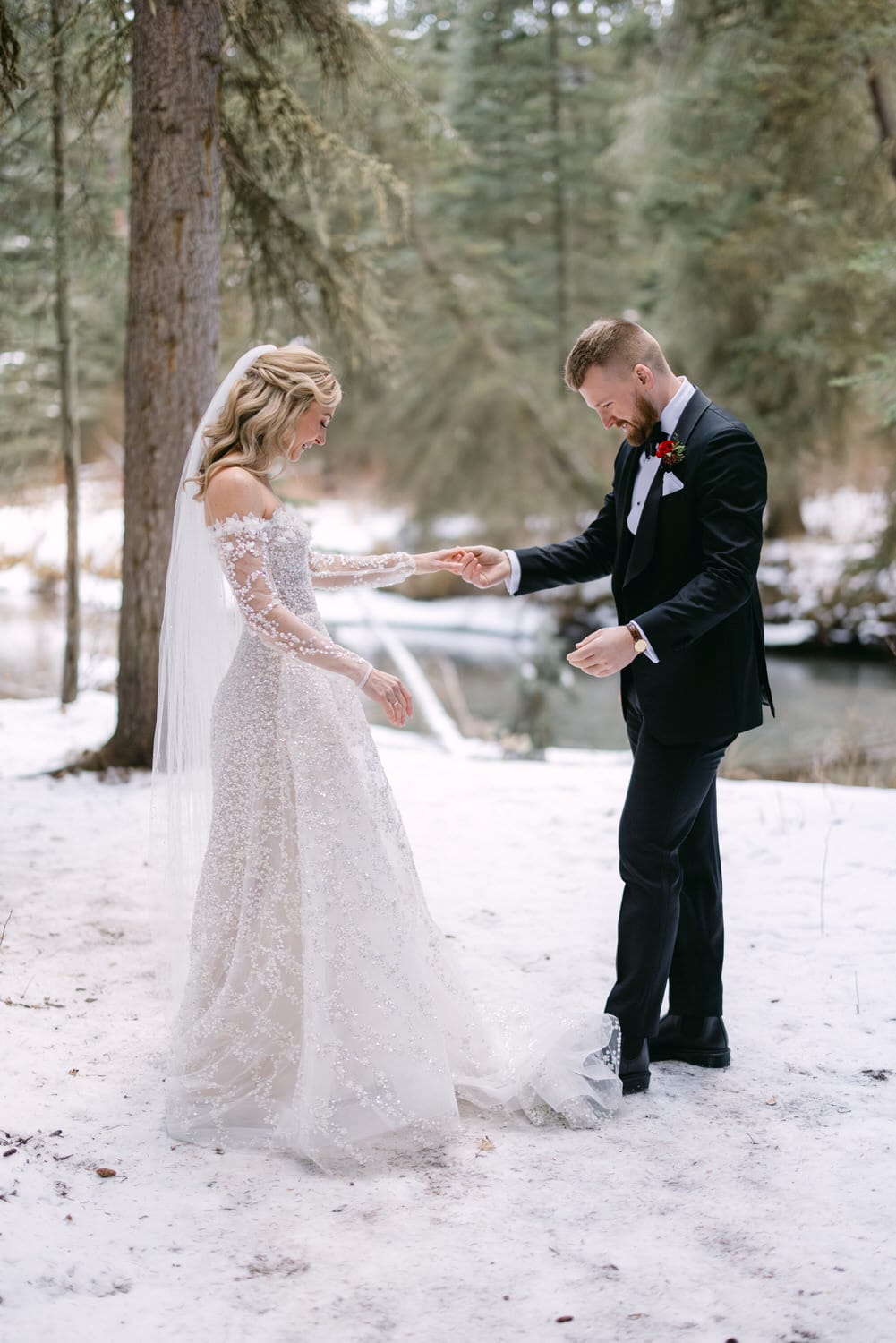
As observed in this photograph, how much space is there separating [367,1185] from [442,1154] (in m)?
0.25

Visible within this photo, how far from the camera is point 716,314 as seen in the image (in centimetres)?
1541

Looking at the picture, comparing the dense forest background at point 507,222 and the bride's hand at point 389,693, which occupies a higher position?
the dense forest background at point 507,222

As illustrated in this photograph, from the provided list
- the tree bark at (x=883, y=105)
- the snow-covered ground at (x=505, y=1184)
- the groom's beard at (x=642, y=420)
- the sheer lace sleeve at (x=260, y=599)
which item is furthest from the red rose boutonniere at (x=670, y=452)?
the tree bark at (x=883, y=105)

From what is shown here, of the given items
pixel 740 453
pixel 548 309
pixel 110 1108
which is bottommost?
pixel 110 1108

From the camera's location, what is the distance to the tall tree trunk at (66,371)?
305 inches

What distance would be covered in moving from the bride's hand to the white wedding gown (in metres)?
0.06

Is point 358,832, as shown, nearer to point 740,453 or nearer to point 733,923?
point 740,453

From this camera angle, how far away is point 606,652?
305 centimetres

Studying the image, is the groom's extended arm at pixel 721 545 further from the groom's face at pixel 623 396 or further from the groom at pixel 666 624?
the groom's face at pixel 623 396

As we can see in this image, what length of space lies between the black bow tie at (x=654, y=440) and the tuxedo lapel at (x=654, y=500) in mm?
47

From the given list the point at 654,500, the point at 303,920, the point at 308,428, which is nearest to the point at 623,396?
the point at 654,500

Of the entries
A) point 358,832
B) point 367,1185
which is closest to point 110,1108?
point 367,1185

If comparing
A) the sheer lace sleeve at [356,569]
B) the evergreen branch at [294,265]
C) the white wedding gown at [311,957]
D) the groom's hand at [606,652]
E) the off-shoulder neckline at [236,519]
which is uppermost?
the evergreen branch at [294,265]

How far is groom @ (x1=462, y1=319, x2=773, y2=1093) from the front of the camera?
3.13 m
